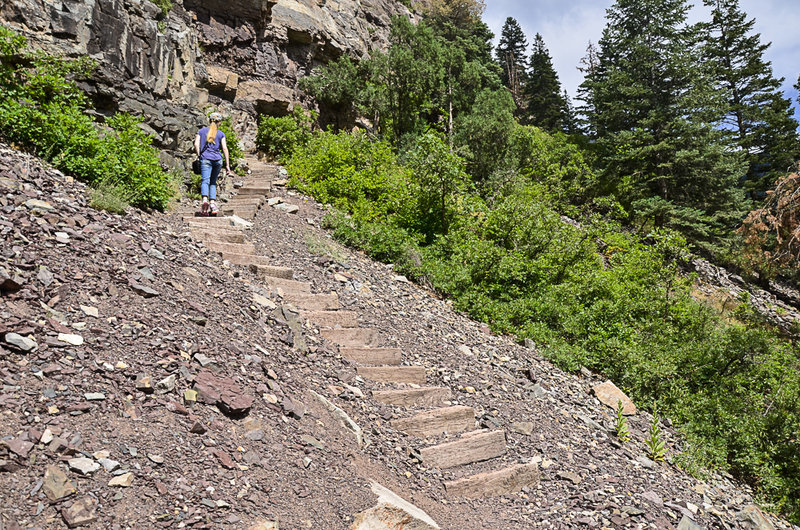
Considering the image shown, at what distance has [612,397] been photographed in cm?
655

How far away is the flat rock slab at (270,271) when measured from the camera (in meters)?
5.76

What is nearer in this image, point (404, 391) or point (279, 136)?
point (404, 391)

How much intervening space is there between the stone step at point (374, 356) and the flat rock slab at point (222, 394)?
1812mm

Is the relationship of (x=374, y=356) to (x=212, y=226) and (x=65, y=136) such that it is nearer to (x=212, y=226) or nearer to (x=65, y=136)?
(x=212, y=226)

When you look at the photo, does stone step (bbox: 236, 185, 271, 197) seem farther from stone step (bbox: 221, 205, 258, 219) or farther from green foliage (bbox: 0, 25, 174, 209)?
green foliage (bbox: 0, 25, 174, 209)

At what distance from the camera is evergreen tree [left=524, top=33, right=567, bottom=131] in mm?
34312

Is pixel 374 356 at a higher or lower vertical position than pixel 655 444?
higher

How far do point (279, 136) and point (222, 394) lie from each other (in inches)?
570

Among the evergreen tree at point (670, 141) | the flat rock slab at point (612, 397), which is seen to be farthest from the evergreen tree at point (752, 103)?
the flat rock slab at point (612, 397)

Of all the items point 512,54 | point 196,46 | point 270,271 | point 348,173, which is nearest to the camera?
point 270,271

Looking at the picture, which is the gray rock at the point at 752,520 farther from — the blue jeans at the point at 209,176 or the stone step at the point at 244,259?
the blue jeans at the point at 209,176

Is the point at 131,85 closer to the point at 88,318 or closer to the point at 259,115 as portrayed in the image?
the point at 88,318

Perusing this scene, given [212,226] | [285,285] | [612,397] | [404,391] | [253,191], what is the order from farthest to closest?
[253,191] → [212,226] → [612,397] → [285,285] → [404,391]

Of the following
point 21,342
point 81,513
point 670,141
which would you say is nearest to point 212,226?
point 21,342
